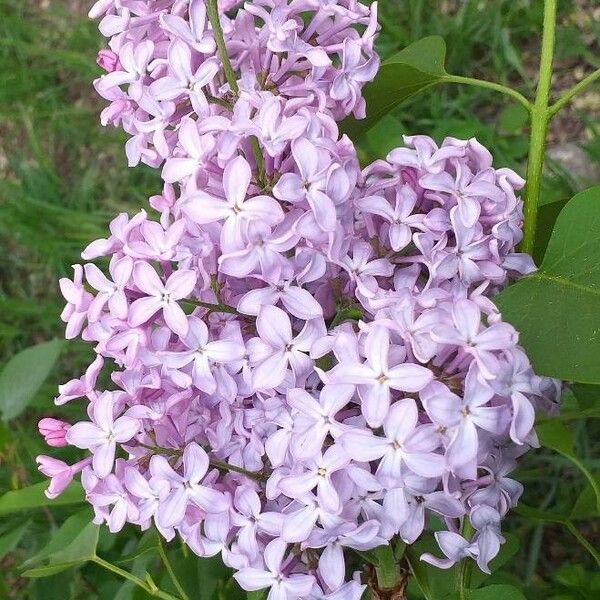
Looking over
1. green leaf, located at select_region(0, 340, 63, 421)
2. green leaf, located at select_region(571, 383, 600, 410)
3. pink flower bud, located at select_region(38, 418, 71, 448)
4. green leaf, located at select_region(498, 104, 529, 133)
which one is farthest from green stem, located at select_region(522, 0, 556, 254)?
green leaf, located at select_region(498, 104, 529, 133)

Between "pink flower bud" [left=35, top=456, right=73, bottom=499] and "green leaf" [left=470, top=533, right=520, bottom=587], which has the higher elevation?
"pink flower bud" [left=35, top=456, right=73, bottom=499]

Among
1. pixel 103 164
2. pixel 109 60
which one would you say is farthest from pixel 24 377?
pixel 103 164

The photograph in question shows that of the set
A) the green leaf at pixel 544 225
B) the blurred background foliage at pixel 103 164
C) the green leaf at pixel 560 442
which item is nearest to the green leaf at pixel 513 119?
the blurred background foliage at pixel 103 164

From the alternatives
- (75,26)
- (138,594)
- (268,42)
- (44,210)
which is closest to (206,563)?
(138,594)

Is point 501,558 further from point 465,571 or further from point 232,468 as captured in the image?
point 232,468

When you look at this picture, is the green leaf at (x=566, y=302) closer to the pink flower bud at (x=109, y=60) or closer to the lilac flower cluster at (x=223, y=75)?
the lilac flower cluster at (x=223, y=75)

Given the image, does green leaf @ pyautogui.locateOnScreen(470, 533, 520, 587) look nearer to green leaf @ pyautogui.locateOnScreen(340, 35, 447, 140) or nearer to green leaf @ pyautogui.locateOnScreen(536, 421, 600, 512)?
green leaf @ pyautogui.locateOnScreen(536, 421, 600, 512)
